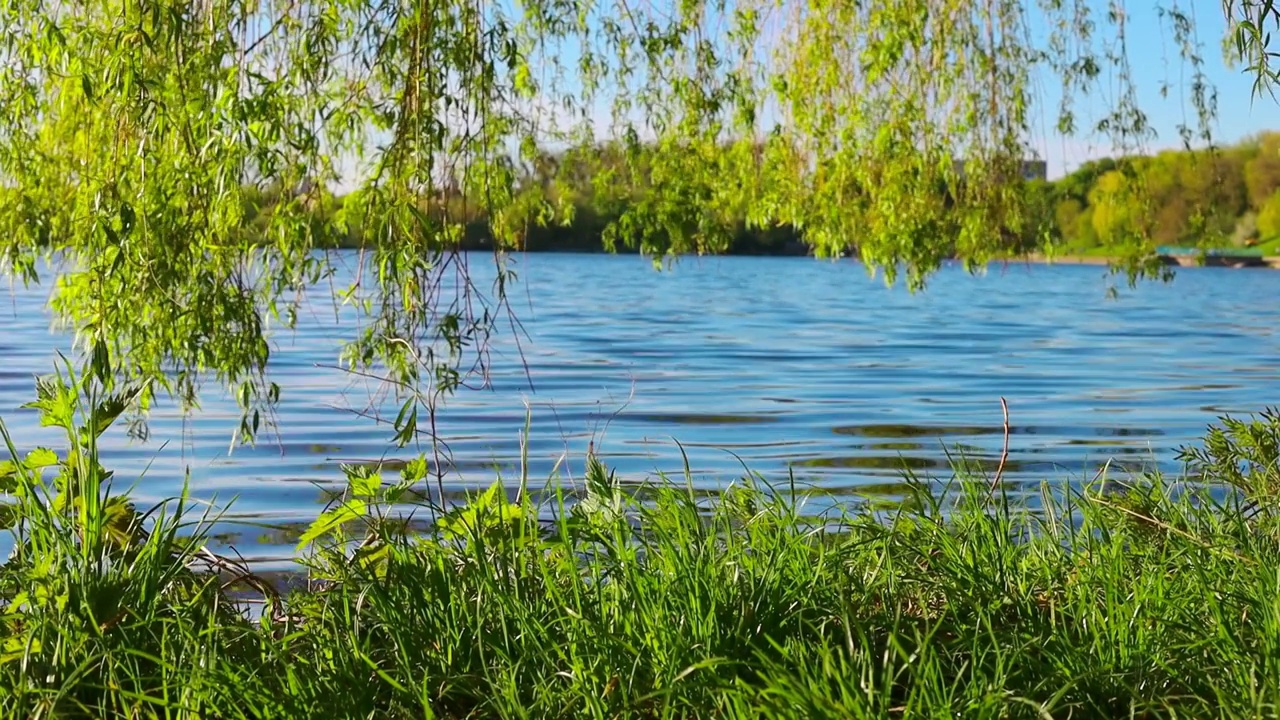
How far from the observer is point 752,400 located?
12836 mm

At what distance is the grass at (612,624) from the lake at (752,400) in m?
0.33

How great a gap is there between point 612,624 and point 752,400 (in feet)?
32.6

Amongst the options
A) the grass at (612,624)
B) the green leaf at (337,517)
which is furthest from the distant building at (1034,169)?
the green leaf at (337,517)

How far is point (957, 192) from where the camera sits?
745cm

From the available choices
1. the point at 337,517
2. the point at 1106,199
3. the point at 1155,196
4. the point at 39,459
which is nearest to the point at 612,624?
the point at 337,517

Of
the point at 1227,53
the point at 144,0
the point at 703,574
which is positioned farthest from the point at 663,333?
the point at 703,574

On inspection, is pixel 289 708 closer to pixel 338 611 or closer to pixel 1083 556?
pixel 338 611

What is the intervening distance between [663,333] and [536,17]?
15695 millimetres

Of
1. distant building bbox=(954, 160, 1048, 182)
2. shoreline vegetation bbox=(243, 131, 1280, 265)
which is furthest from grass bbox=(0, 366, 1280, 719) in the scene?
distant building bbox=(954, 160, 1048, 182)

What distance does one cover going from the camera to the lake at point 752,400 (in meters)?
8.44

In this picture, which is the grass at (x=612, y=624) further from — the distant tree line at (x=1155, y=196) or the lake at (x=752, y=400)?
the distant tree line at (x=1155, y=196)

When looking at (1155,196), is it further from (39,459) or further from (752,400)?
(39,459)

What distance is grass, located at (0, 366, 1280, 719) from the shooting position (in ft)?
8.64

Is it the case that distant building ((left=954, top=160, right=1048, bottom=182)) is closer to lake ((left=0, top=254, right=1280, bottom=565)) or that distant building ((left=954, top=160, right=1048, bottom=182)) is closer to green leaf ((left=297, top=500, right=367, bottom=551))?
lake ((left=0, top=254, right=1280, bottom=565))
